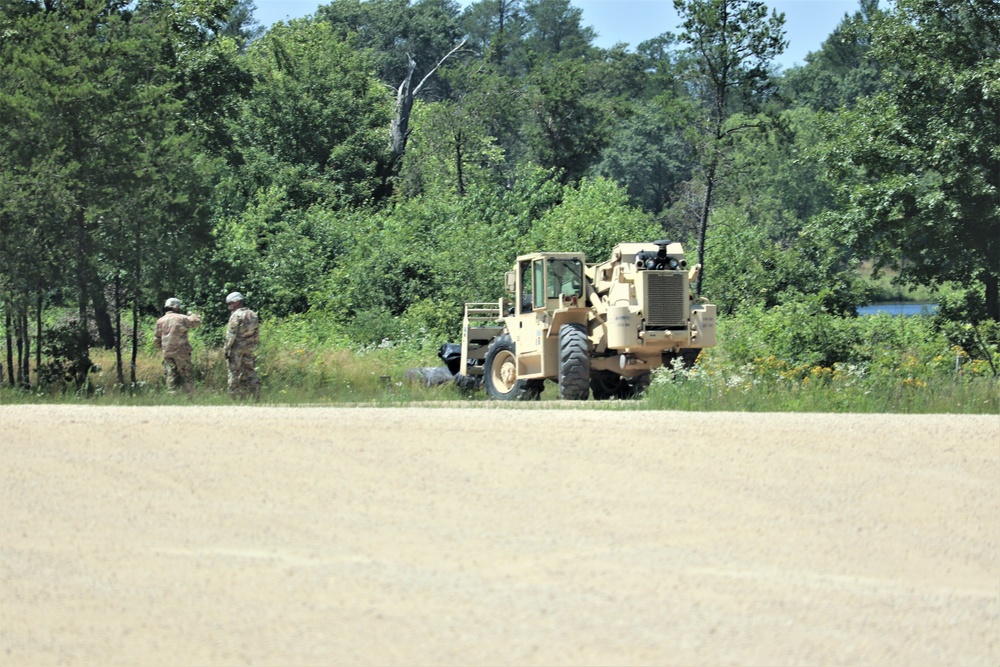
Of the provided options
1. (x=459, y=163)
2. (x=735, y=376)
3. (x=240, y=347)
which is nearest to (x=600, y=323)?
(x=735, y=376)

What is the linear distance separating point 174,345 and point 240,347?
1250 mm

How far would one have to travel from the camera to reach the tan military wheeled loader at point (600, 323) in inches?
809

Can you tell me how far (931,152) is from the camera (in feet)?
108

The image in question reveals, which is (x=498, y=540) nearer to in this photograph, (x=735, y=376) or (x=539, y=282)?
(x=735, y=376)

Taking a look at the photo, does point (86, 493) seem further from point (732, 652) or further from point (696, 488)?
point (732, 652)

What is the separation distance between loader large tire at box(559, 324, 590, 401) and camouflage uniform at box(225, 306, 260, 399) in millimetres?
4448

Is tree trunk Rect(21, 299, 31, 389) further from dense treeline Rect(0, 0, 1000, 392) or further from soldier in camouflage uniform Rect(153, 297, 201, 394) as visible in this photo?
soldier in camouflage uniform Rect(153, 297, 201, 394)

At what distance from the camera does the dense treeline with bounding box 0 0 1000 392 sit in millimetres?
23719

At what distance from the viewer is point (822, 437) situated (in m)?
11.8

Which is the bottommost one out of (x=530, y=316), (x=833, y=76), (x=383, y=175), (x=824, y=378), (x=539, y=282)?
(x=824, y=378)

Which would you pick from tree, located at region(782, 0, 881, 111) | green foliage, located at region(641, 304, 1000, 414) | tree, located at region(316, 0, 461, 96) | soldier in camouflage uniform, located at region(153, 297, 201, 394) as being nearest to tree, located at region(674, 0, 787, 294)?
green foliage, located at region(641, 304, 1000, 414)

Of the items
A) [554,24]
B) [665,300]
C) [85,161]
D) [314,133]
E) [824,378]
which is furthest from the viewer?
[554,24]

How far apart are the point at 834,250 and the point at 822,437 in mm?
25568

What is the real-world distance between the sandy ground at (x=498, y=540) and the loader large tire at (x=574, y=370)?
7289 millimetres
